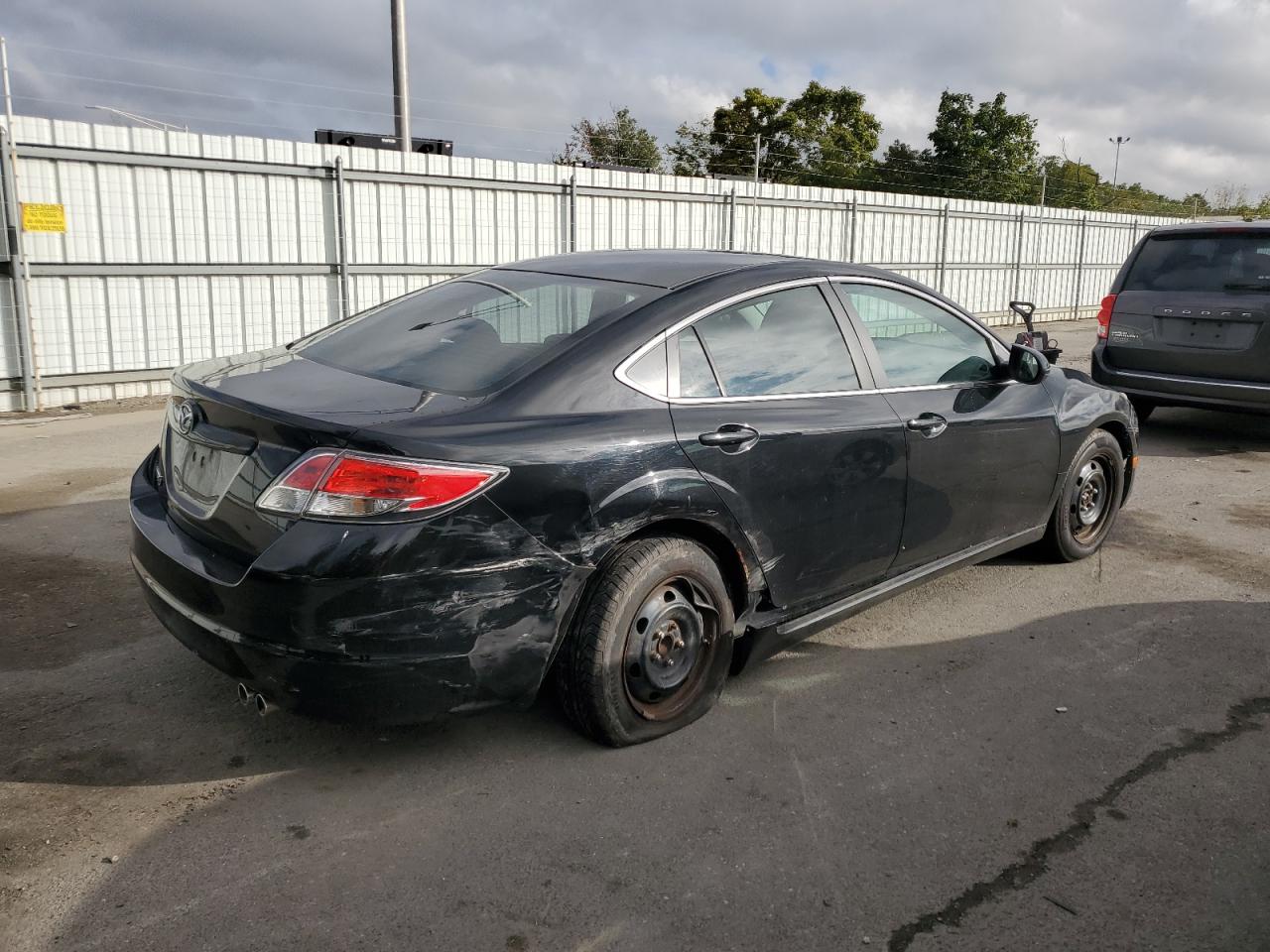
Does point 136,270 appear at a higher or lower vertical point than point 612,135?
lower

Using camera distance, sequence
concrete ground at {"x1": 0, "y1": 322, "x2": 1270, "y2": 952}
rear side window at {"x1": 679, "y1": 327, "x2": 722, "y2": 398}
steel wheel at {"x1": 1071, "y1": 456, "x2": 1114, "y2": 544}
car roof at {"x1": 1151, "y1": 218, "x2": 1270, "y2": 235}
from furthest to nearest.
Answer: car roof at {"x1": 1151, "y1": 218, "x2": 1270, "y2": 235}, steel wheel at {"x1": 1071, "y1": 456, "x2": 1114, "y2": 544}, rear side window at {"x1": 679, "y1": 327, "x2": 722, "y2": 398}, concrete ground at {"x1": 0, "y1": 322, "x2": 1270, "y2": 952}

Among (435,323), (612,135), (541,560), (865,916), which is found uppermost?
(612,135)

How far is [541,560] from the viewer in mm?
2852

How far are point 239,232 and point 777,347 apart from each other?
26.3ft

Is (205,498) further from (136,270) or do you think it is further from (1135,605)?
(136,270)

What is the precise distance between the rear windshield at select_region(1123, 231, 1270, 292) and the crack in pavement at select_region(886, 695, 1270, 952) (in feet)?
16.8

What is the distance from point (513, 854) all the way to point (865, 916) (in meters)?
0.90

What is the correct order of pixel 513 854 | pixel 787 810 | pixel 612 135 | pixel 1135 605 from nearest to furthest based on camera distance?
pixel 513 854
pixel 787 810
pixel 1135 605
pixel 612 135

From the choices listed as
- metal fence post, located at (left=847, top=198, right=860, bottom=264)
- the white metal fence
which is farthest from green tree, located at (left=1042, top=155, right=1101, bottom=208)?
the white metal fence

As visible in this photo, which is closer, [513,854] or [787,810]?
[513,854]

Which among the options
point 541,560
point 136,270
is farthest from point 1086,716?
point 136,270

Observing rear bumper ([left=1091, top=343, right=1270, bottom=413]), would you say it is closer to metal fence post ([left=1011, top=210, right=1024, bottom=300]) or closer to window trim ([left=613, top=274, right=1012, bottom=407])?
window trim ([left=613, top=274, right=1012, bottom=407])

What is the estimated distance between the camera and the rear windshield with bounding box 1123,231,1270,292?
764cm

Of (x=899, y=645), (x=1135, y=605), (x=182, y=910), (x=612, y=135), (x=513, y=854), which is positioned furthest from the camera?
(x=612, y=135)
